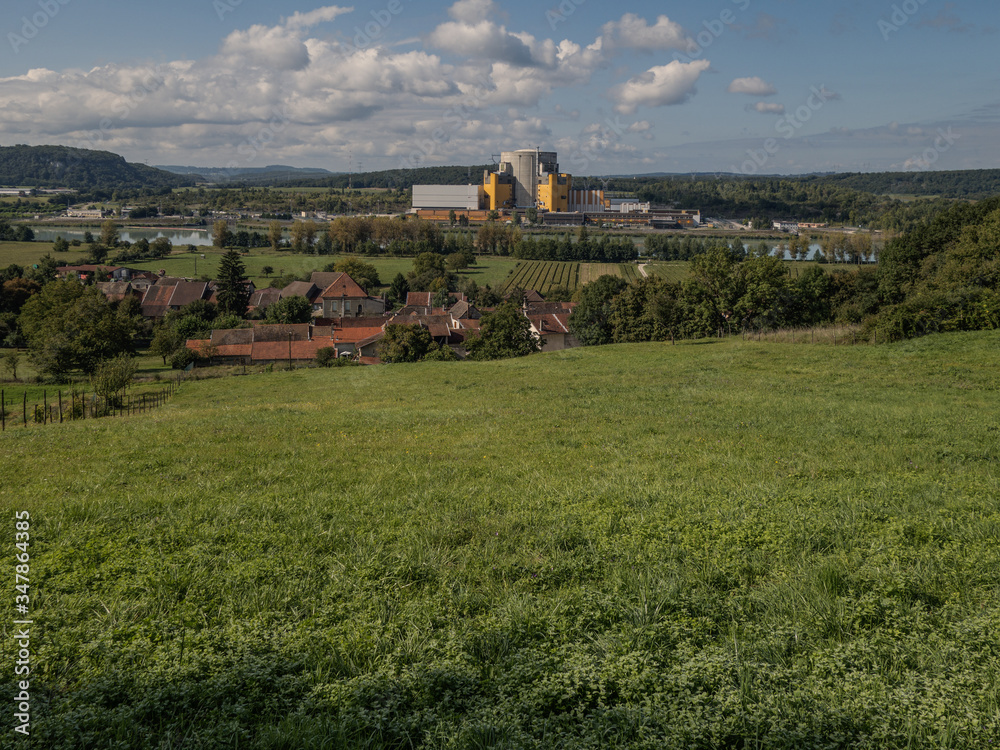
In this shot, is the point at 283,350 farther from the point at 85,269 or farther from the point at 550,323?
the point at 85,269

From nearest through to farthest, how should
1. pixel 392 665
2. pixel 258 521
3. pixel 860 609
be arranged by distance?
1. pixel 392 665
2. pixel 860 609
3. pixel 258 521

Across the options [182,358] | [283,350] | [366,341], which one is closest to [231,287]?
[283,350]

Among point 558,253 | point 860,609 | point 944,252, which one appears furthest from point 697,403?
point 558,253

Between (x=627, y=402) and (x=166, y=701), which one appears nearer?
(x=166, y=701)

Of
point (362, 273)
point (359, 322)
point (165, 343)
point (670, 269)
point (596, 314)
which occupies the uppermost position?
point (670, 269)

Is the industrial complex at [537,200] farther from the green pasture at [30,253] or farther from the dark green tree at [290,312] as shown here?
the dark green tree at [290,312]

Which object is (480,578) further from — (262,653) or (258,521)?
(258,521)
